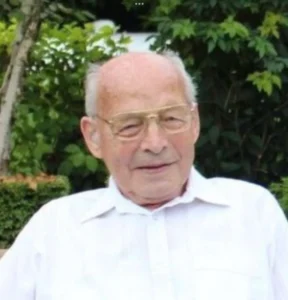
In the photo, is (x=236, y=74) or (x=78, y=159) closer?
(x=78, y=159)

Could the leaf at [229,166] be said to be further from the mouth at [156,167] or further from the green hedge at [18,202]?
the mouth at [156,167]

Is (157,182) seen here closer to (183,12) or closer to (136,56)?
(136,56)

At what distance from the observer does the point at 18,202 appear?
579 centimetres

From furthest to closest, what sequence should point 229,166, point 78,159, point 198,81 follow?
1. point 229,166
2. point 198,81
3. point 78,159

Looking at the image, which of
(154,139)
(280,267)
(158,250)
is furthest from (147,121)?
(280,267)

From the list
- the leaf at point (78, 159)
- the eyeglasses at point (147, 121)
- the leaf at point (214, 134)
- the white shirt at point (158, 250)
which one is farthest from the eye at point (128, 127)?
the leaf at point (214, 134)

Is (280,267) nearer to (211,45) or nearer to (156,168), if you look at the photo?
(156,168)

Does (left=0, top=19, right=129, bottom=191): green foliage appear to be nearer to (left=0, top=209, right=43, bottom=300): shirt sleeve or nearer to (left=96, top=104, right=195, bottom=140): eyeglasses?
(left=0, top=209, right=43, bottom=300): shirt sleeve

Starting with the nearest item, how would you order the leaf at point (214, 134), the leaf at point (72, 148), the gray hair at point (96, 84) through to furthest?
the gray hair at point (96, 84) < the leaf at point (72, 148) < the leaf at point (214, 134)

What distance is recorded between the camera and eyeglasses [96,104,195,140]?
2.91 meters

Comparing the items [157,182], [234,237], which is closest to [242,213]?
[234,237]

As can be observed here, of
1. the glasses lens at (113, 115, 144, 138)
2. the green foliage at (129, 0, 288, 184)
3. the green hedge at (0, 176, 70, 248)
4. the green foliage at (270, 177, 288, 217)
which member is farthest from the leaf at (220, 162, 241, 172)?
the glasses lens at (113, 115, 144, 138)

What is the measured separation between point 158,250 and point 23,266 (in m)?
0.38

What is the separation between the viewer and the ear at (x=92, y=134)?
10.0 ft
